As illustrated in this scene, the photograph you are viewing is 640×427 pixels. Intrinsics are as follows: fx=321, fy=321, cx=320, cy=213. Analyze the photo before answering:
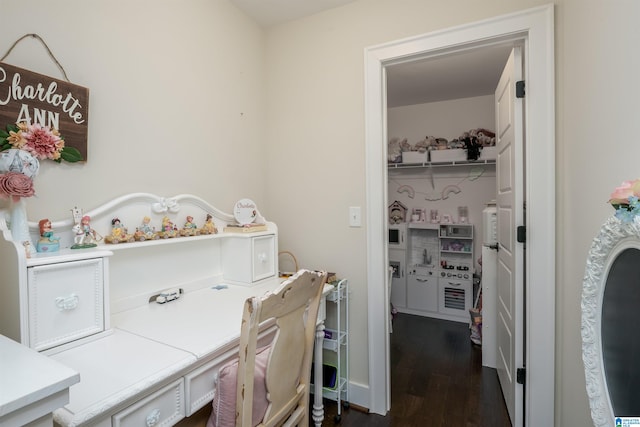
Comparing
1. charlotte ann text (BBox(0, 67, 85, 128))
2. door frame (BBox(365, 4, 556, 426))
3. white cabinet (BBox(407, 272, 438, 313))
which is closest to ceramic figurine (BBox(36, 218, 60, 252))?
charlotte ann text (BBox(0, 67, 85, 128))

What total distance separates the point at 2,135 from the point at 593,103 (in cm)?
202

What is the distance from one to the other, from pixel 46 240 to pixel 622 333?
5.92 feet

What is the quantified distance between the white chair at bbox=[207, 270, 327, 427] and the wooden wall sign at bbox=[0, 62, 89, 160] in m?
1.00

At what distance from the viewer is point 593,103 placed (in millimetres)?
1128

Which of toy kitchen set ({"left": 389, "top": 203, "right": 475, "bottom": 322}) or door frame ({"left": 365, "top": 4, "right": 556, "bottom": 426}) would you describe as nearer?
door frame ({"left": 365, "top": 4, "right": 556, "bottom": 426})

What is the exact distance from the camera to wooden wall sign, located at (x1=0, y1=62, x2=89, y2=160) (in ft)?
3.57

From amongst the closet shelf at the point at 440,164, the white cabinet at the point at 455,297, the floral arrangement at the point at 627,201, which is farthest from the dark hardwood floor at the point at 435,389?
the closet shelf at the point at 440,164

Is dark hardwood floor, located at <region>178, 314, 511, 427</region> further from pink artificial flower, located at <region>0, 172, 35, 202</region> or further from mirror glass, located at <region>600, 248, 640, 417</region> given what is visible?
mirror glass, located at <region>600, 248, 640, 417</region>

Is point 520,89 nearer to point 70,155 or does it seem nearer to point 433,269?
point 70,155

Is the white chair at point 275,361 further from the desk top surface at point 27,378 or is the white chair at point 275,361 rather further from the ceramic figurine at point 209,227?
the ceramic figurine at point 209,227

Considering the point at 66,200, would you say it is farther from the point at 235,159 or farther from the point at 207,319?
the point at 235,159

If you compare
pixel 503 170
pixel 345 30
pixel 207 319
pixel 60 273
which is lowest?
pixel 207 319

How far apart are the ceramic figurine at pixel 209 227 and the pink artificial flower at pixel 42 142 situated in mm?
722

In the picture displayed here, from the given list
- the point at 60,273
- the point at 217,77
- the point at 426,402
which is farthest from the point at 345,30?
the point at 426,402
